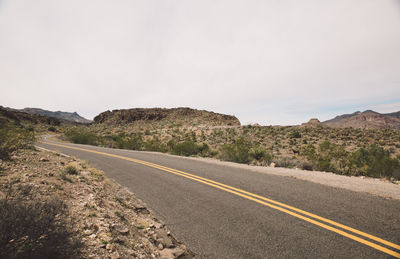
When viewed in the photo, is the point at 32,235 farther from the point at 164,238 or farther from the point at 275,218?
the point at 275,218

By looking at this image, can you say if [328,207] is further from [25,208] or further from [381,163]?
[381,163]

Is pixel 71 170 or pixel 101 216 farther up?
pixel 71 170

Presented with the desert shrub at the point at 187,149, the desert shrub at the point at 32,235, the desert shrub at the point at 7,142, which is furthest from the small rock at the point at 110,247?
the desert shrub at the point at 187,149

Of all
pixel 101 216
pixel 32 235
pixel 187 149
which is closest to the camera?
pixel 32 235

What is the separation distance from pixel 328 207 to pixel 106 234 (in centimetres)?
482

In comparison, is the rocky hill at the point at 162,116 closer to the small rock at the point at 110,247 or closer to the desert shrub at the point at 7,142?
the desert shrub at the point at 7,142

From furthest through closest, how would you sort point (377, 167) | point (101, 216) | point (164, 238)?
point (377, 167) < point (101, 216) < point (164, 238)

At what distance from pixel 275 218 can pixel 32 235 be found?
409 cm

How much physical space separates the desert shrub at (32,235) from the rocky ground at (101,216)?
7 centimetres

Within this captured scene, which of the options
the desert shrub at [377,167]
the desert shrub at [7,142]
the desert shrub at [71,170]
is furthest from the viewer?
the desert shrub at [377,167]

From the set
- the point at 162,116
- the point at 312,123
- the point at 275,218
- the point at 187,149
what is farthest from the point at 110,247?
the point at 162,116

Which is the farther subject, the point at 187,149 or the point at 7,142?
the point at 187,149

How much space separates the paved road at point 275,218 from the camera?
9.64ft

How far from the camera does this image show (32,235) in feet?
7.13
